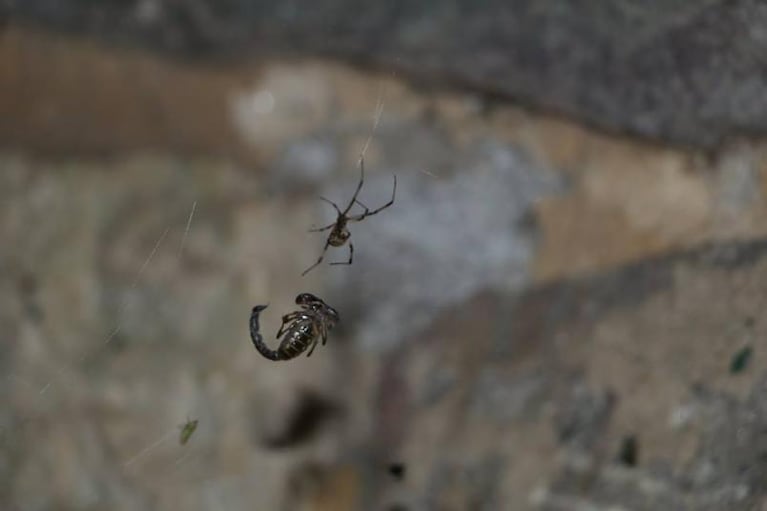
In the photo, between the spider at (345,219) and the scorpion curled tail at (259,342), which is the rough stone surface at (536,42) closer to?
the spider at (345,219)

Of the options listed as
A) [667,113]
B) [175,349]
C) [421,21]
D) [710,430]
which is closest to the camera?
[710,430]

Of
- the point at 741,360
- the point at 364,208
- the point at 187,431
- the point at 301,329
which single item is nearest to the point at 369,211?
the point at 364,208

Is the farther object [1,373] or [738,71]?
[1,373]

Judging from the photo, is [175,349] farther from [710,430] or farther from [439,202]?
[710,430]

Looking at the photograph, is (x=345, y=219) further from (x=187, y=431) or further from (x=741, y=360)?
(x=741, y=360)

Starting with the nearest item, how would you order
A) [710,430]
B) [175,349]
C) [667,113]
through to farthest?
[710,430] < [667,113] < [175,349]

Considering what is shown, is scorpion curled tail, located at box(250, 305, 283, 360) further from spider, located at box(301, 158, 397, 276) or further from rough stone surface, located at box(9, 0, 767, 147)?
rough stone surface, located at box(9, 0, 767, 147)

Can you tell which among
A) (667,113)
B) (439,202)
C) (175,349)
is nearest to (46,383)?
(175,349)
